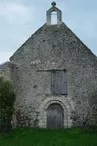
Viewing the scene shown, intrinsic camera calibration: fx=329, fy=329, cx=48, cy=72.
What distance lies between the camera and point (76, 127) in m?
A: 19.7

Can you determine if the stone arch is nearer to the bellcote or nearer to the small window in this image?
the small window

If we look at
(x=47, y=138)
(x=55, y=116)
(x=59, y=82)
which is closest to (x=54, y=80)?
(x=59, y=82)

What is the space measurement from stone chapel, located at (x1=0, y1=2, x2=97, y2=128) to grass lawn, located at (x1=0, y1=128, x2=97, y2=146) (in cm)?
160

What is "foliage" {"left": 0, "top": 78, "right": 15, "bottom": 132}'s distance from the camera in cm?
1783

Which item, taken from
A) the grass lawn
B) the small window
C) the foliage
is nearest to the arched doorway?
the small window

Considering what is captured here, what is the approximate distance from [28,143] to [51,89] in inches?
255

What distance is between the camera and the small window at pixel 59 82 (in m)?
20.2

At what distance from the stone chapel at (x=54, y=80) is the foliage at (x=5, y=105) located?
139cm

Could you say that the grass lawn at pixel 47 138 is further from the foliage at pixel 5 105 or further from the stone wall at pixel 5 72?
the stone wall at pixel 5 72

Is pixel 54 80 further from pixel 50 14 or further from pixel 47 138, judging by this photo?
pixel 47 138

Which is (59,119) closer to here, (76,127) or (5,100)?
(76,127)

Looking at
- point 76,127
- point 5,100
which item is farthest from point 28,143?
point 76,127

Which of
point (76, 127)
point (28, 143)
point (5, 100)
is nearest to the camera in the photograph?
point (28, 143)

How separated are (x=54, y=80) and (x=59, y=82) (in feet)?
1.10
